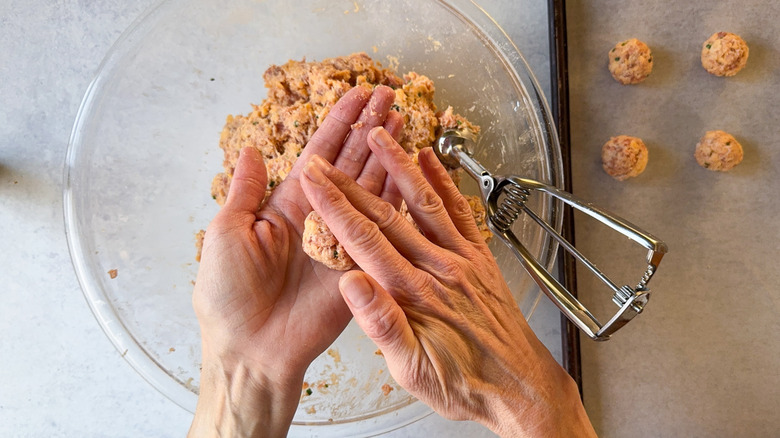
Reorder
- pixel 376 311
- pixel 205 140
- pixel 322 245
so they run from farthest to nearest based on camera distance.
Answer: pixel 205 140
pixel 322 245
pixel 376 311

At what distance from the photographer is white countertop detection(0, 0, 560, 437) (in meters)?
1.72

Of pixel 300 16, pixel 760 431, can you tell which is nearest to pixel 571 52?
pixel 300 16

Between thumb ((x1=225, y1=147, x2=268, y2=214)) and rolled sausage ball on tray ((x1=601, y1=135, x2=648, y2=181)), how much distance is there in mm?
1249

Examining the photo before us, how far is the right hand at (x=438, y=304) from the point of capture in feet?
3.51

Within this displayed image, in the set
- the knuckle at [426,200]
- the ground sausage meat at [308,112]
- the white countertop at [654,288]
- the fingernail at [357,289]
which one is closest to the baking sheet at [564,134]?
the white countertop at [654,288]

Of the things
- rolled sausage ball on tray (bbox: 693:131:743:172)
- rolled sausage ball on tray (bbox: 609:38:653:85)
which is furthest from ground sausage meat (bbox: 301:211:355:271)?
Answer: rolled sausage ball on tray (bbox: 693:131:743:172)

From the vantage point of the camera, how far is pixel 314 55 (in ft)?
5.55

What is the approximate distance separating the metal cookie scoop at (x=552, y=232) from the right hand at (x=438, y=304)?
13cm

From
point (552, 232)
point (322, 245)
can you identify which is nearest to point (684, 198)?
point (552, 232)

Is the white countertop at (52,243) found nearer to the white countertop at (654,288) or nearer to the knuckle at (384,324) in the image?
the white countertop at (654,288)

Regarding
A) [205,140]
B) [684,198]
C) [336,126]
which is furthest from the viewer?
[684,198]

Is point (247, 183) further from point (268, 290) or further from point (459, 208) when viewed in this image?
point (459, 208)

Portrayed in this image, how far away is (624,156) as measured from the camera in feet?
5.60

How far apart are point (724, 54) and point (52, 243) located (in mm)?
2562
